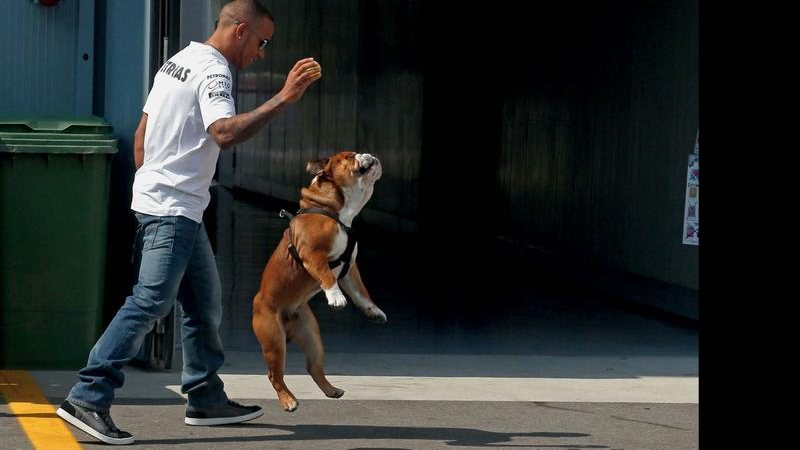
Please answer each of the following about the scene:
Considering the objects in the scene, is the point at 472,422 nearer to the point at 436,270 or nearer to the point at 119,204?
the point at 119,204

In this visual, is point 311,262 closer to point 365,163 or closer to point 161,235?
point 365,163

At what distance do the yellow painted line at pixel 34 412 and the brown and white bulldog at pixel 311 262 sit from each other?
909 millimetres

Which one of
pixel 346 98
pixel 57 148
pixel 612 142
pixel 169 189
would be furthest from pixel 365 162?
pixel 346 98

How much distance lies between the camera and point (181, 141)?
17.6 feet

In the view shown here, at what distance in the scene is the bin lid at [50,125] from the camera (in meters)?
7.03

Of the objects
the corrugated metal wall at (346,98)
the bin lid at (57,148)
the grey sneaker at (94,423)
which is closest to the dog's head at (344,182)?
the grey sneaker at (94,423)

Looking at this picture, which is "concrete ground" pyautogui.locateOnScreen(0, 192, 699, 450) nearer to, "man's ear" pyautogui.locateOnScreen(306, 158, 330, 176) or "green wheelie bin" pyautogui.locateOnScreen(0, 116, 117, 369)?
"green wheelie bin" pyautogui.locateOnScreen(0, 116, 117, 369)

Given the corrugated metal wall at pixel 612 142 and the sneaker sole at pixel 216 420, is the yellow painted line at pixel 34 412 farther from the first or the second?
the corrugated metal wall at pixel 612 142

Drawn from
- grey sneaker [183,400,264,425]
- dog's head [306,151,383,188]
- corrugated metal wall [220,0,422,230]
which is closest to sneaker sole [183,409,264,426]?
grey sneaker [183,400,264,425]

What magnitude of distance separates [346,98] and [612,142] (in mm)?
8766

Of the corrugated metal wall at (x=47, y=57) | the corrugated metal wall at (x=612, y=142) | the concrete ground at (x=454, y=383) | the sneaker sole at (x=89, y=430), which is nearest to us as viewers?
the sneaker sole at (x=89, y=430)
